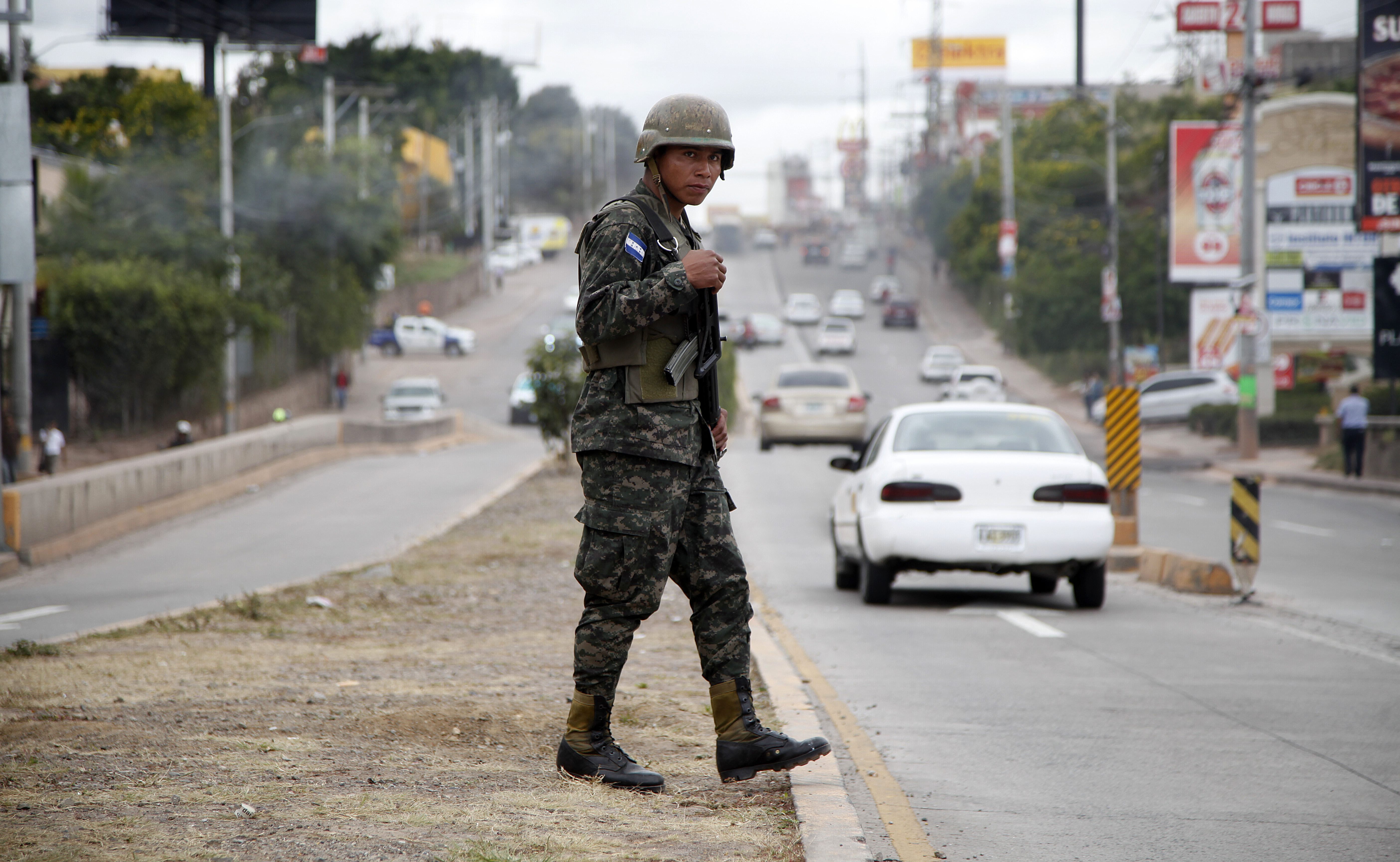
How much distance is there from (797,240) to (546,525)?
11637 centimetres

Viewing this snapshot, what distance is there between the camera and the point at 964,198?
92.6m

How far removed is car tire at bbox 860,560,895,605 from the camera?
1123 centimetres

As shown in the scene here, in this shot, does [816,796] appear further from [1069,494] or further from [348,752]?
[1069,494]

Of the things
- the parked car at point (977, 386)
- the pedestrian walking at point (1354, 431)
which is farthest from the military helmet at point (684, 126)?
the parked car at point (977, 386)

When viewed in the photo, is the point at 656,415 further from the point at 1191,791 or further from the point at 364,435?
the point at 364,435

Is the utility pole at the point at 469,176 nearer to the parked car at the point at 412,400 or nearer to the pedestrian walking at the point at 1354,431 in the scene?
the parked car at the point at 412,400

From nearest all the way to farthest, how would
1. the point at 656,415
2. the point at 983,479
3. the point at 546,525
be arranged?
the point at 656,415 < the point at 983,479 < the point at 546,525

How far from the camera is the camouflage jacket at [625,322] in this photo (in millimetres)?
4434

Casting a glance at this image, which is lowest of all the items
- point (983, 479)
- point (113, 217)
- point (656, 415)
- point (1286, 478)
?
point (1286, 478)

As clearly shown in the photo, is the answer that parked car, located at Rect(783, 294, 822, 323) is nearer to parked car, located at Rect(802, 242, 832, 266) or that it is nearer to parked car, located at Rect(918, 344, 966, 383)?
parked car, located at Rect(918, 344, 966, 383)

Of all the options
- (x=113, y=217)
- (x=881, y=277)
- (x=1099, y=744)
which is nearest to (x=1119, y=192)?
(x=881, y=277)

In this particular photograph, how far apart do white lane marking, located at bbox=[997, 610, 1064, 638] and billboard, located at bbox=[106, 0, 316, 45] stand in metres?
25.3

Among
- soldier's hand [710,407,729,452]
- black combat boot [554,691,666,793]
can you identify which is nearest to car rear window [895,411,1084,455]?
soldier's hand [710,407,729,452]

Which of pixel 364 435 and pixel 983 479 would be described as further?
pixel 364 435
